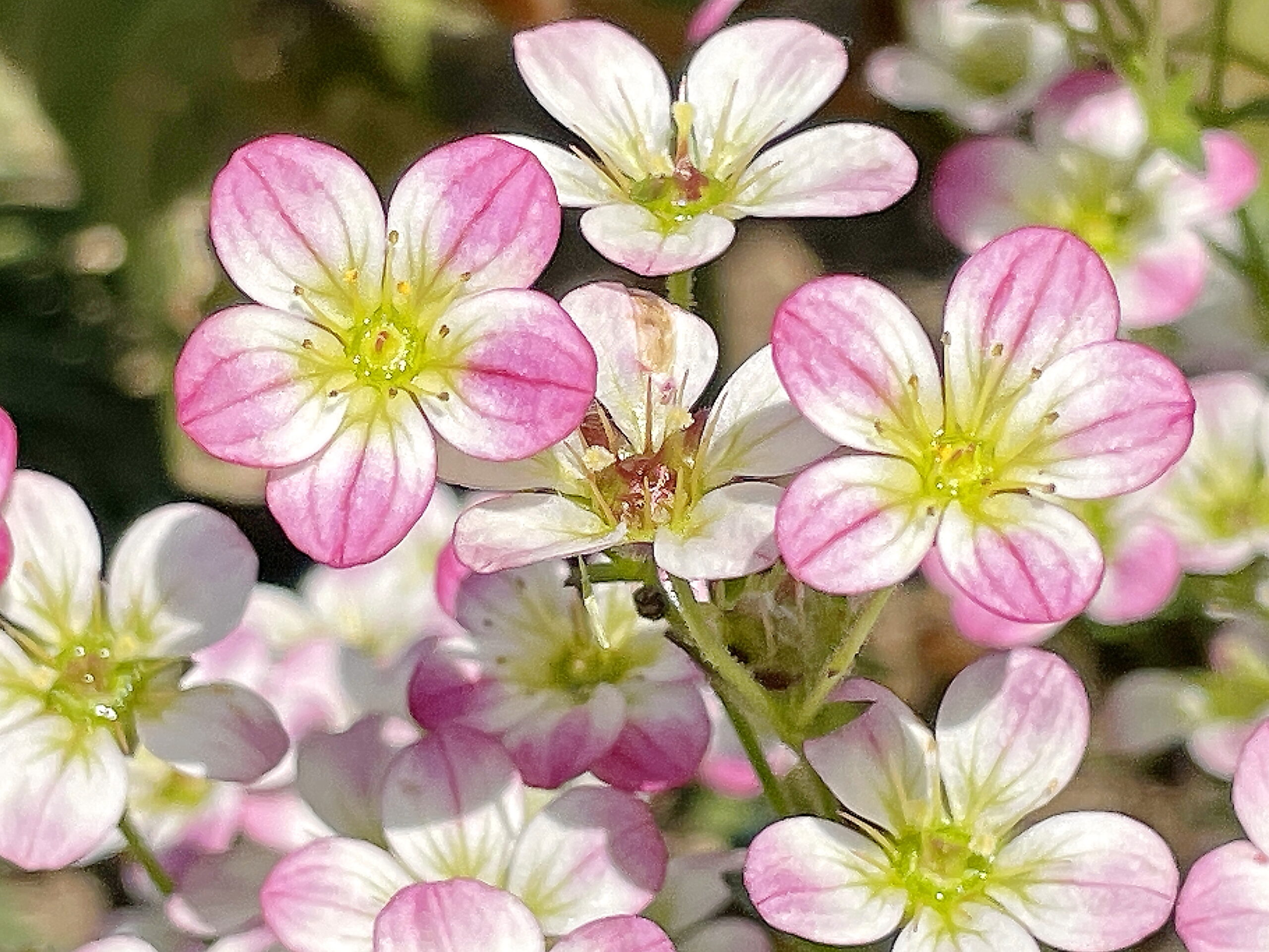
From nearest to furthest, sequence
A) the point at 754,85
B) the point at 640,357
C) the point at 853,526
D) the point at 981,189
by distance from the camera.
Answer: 1. the point at 853,526
2. the point at 640,357
3. the point at 754,85
4. the point at 981,189

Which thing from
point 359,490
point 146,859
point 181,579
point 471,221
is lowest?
point 146,859

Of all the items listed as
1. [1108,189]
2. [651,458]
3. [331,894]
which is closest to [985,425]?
[651,458]

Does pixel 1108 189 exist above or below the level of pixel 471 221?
below

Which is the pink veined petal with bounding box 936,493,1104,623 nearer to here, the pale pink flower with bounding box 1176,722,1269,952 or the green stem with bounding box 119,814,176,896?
the pale pink flower with bounding box 1176,722,1269,952

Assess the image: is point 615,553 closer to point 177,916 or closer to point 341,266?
point 341,266

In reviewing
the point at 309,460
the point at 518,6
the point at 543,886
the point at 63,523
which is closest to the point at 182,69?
the point at 518,6

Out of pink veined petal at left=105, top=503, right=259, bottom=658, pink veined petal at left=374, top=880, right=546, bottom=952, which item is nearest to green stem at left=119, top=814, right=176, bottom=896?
pink veined petal at left=105, top=503, right=259, bottom=658

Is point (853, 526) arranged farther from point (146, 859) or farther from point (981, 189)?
point (981, 189)
